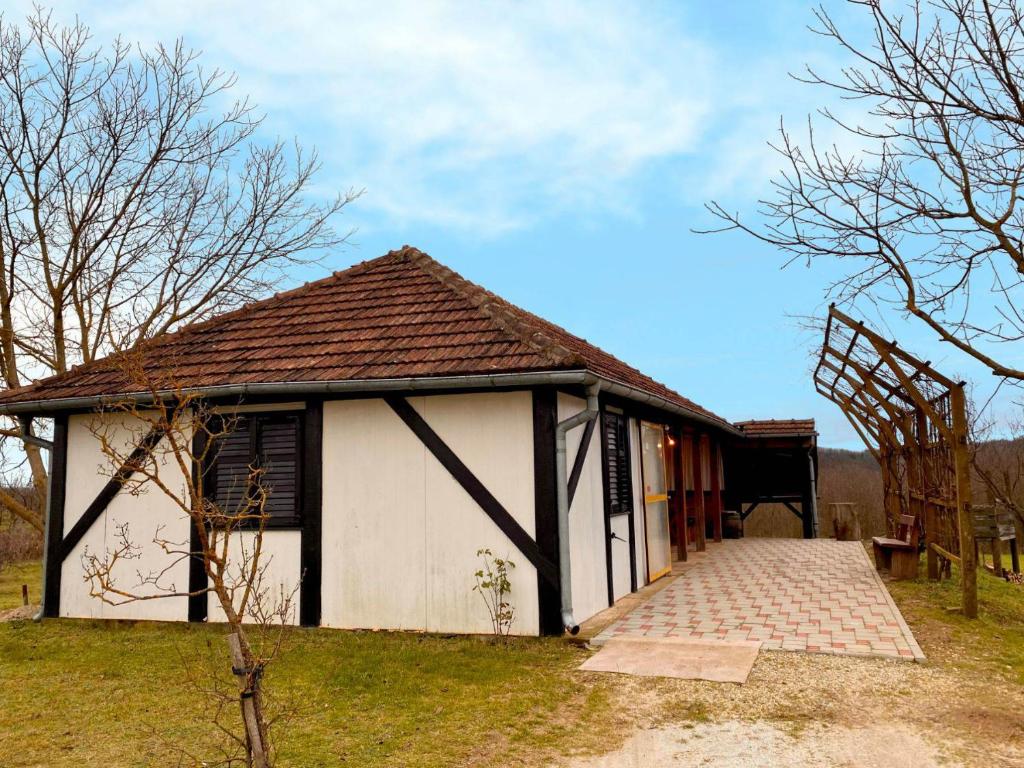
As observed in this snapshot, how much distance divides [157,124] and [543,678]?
10.7 m

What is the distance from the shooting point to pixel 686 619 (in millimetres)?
7023

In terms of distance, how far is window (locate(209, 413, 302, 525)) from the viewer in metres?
7.38

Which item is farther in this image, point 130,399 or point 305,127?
point 305,127

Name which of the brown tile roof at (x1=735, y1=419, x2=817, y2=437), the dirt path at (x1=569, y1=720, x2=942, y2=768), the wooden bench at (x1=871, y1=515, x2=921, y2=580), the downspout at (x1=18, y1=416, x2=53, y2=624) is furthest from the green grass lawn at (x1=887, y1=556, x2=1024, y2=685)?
the downspout at (x1=18, y1=416, x2=53, y2=624)

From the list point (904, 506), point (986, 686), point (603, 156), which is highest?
point (603, 156)

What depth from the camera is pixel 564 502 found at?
6.55 m

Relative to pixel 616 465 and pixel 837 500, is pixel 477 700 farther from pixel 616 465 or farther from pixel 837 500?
pixel 837 500

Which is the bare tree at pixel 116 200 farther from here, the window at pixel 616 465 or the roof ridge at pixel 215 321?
the window at pixel 616 465

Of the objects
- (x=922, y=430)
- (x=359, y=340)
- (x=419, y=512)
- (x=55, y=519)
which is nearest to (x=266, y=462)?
(x=359, y=340)

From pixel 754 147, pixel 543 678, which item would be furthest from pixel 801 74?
pixel 543 678

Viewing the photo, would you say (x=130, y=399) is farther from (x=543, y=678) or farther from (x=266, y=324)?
(x=543, y=678)

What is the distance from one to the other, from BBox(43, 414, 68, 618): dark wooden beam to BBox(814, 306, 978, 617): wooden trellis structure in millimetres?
8536

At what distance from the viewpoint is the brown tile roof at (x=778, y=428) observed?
16.4m

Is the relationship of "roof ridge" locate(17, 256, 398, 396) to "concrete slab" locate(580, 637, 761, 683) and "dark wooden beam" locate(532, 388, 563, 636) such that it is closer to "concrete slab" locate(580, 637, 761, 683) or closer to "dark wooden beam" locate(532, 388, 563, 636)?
"dark wooden beam" locate(532, 388, 563, 636)
